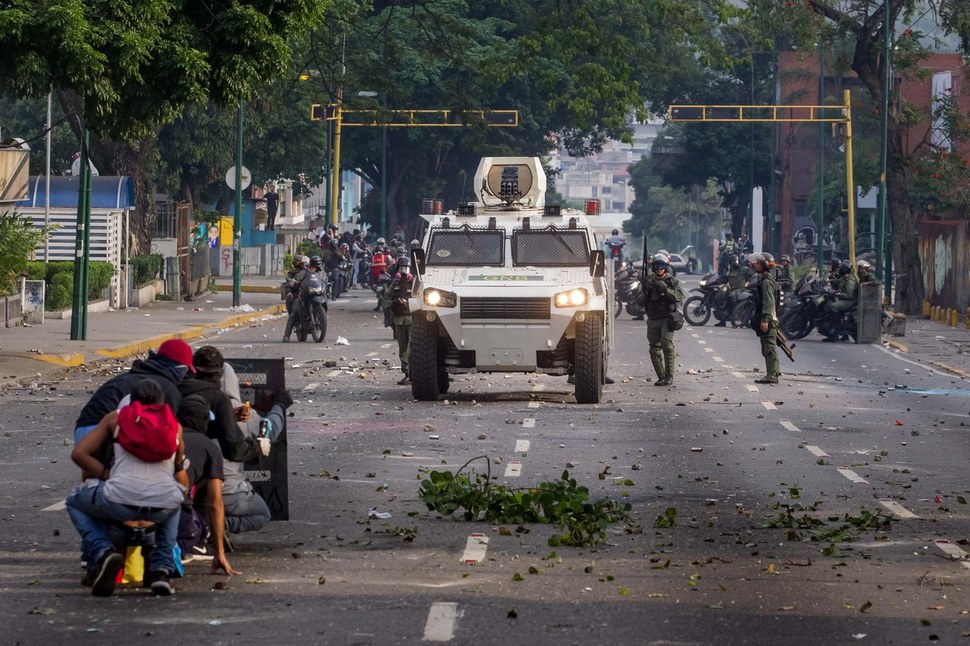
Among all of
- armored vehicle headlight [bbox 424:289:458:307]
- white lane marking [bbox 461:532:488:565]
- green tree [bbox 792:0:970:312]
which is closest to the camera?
white lane marking [bbox 461:532:488:565]

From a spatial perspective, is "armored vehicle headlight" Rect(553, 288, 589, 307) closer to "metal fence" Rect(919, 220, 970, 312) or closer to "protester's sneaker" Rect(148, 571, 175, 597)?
"protester's sneaker" Rect(148, 571, 175, 597)

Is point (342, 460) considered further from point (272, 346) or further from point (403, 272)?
point (272, 346)

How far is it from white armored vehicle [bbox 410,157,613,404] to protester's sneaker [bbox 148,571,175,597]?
11.4 meters

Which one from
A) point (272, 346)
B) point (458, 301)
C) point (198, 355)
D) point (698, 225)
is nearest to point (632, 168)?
point (698, 225)

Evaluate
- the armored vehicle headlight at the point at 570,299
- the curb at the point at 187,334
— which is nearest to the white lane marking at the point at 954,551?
the armored vehicle headlight at the point at 570,299

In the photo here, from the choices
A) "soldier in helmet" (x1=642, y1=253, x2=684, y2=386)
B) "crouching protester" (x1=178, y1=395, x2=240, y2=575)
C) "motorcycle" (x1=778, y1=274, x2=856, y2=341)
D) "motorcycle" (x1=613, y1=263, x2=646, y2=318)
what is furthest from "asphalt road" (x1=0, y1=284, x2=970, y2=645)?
"motorcycle" (x1=613, y1=263, x2=646, y2=318)

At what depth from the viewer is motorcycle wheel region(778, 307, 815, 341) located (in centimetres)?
3669

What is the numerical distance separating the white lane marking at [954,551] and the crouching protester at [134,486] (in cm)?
451

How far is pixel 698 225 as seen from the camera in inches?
5940

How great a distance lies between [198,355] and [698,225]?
14301cm

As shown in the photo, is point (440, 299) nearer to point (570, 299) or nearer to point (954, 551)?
point (570, 299)

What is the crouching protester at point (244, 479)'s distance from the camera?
9.67 metres

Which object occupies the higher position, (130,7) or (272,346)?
(130,7)

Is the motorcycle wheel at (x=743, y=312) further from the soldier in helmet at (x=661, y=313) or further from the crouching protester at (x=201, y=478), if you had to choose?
the crouching protester at (x=201, y=478)
